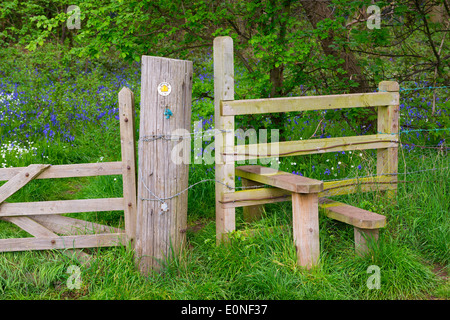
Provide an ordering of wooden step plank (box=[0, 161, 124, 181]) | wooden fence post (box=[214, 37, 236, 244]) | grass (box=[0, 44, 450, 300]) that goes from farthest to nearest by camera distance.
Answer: wooden step plank (box=[0, 161, 124, 181]), wooden fence post (box=[214, 37, 236, 244]), grass (box=[0, 44, 450, 300])

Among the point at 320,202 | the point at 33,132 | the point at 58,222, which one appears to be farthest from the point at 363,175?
the point at 33,132

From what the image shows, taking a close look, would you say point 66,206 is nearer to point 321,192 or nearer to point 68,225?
point 68,225

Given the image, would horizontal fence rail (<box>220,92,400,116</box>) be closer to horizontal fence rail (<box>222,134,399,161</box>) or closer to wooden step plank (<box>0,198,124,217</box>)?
horizontal fence rail (<box>222,134,399,161</box>)

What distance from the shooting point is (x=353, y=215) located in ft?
12.8

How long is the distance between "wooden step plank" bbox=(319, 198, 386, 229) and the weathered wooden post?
1.23 metres

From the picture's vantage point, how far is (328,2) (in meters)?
5.88

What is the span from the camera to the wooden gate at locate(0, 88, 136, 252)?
404cm

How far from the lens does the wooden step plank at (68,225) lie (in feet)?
13.9

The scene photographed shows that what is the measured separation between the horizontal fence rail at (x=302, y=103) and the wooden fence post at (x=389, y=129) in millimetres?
64

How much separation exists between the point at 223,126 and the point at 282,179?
63 cm

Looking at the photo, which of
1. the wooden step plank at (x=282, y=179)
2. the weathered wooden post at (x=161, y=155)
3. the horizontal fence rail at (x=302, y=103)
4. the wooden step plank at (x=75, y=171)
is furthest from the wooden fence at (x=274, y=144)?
the wooden step plank at (x=75, y=171)

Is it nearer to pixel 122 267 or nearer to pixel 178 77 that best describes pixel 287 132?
pixel 178 77

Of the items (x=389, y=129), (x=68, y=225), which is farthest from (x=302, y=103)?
(x=68, y=225)

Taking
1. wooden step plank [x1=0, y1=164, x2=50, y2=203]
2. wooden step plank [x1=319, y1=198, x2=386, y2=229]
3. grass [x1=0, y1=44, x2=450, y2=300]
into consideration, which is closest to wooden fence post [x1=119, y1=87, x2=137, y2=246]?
grass [x1=0, y1=44, x2=450, y2=300]
